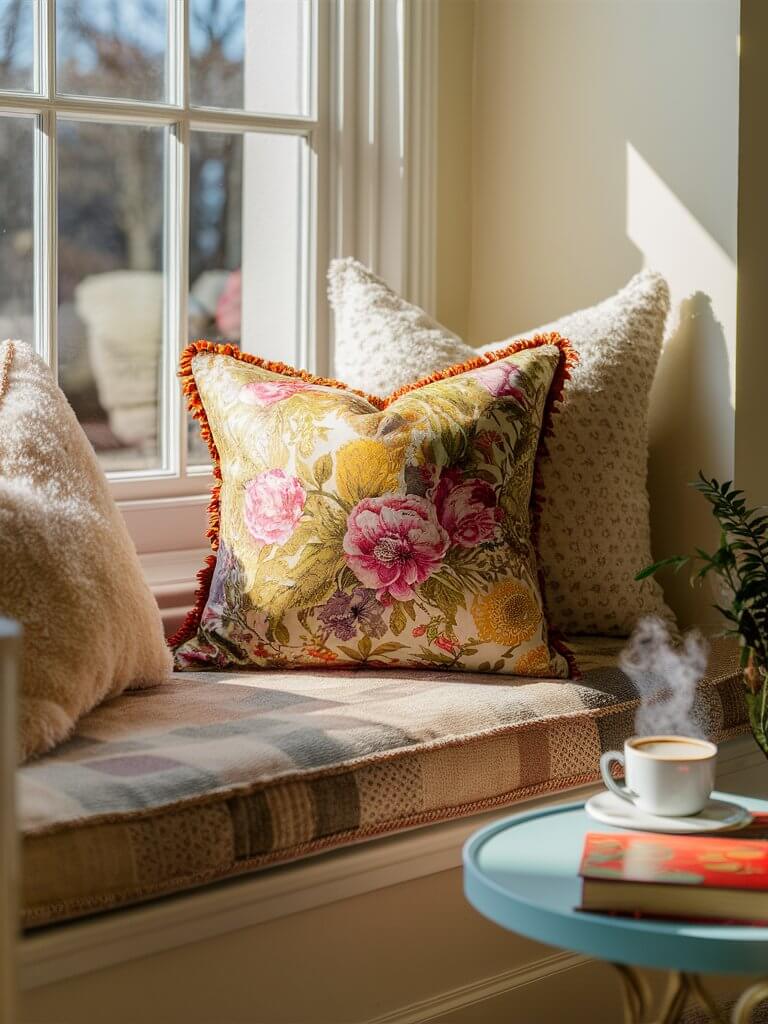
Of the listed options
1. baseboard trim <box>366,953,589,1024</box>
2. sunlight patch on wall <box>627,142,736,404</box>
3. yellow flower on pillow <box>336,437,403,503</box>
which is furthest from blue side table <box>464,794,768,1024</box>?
sunlight patch on wall <box>627,142,736,404</box>

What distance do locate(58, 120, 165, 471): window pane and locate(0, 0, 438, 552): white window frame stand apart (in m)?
0.02

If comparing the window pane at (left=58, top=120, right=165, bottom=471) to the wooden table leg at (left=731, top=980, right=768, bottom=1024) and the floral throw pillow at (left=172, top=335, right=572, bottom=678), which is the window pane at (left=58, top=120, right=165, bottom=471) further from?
the wooden table leg at (left=731, top=980, right=768, bottom=1024)

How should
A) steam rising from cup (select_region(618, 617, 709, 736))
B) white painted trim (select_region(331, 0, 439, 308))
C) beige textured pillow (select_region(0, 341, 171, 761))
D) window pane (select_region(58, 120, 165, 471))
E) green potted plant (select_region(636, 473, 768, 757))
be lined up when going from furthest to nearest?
white painted trim (select_region(331, 0, 439, 308)), window pane (select_region(58, 120, 165, 471)), steam rising from cup (select_region(618, 617, 709, 736)), green potted plant (select_region(636, 473, 768, 757)), beige textured pillow (select_region(0, 341, 171, 761))

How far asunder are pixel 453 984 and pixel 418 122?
157 cm

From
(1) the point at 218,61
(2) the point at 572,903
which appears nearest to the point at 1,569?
(2) the point at 572,903

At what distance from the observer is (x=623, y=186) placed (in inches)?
93.6

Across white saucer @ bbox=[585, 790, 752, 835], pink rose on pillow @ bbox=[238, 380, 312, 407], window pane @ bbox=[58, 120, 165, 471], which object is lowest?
white saucer @ bbox=[585, 790, 752, 835]

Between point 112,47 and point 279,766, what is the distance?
1317 mm

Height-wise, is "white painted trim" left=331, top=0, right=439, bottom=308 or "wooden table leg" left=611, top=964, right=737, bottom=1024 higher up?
"white painted trim" left=331, top=0, right=439, bottom=308

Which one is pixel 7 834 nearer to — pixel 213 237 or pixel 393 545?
pixel 393 545

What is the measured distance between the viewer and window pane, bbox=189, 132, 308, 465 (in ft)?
7.69

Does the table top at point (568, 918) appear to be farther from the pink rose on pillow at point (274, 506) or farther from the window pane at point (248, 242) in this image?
the window pane at point (248, 242)

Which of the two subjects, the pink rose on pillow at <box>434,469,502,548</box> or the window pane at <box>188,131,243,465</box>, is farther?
the window pane at <box>188,131,243,465</box>

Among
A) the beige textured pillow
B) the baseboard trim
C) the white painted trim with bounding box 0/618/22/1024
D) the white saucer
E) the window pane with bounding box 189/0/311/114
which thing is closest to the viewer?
the white painted trim with bounding box 0/618/22/1024
